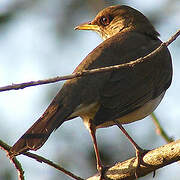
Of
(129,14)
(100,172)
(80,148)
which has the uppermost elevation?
(129,14)

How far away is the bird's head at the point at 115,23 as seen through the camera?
331 inches

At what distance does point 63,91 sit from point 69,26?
6.76 metres

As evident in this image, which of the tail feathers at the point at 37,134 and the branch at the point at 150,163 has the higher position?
the tail feathers at the point at 37,134

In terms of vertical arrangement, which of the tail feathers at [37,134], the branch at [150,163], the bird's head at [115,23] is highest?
the bird's head at [115,23]

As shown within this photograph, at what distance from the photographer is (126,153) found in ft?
35.3

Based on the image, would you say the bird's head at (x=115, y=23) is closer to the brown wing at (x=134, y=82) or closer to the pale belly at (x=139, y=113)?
the brown wing at (x=134, y=82)

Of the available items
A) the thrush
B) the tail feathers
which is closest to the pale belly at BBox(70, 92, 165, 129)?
the thrush

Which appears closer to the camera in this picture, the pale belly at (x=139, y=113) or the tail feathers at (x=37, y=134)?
the tail feathers at (x=37, y=134)

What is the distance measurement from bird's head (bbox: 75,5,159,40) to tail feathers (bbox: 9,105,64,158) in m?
2.45

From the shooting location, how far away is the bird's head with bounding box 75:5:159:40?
840cm

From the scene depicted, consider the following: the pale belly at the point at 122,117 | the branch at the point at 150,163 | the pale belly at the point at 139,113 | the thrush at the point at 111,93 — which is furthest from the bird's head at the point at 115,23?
the branch at the point at 150,163

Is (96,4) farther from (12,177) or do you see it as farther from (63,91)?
(63,91)

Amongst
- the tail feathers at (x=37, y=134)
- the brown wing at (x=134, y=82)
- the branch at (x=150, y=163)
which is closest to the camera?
the branch at (x=150, y=163)

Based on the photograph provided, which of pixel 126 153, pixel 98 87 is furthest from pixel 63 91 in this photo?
pixel 126 153
